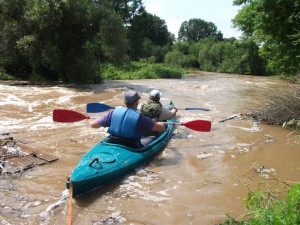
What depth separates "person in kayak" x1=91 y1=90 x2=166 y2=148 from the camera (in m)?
4.74

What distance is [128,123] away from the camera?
4.72 m

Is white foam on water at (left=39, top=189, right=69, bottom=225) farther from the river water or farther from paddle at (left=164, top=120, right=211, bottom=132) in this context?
paddle at (left=164, top=120, right=211, bottom=132)

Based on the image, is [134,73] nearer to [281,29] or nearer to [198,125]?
[281,29]

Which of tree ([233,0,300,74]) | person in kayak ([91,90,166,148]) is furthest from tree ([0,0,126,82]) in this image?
person in kayak ([91,90,166,148])

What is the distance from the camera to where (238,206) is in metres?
4.04

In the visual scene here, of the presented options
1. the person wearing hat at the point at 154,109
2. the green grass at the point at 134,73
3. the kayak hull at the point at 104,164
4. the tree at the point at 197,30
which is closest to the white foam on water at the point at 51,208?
the kayak hull at the point at 104,164

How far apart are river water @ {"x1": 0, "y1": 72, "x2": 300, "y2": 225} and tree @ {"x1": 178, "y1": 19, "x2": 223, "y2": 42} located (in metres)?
76.7

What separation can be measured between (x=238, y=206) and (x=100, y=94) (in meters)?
10.4

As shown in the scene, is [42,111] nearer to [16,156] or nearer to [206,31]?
[16,156]

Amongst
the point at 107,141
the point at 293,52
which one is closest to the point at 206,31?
the point at 293,52

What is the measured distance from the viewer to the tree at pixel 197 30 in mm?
82062

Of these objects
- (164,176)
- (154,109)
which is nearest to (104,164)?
(164,176)

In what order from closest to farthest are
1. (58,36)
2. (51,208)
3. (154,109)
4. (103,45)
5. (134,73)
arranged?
1. (51,208)
2. (154,109)
3. (58,36)
4. (103,45)
5. (134,73)

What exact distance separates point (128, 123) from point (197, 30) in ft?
270
